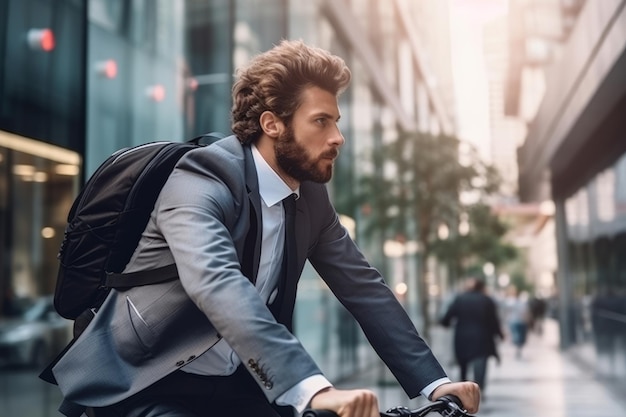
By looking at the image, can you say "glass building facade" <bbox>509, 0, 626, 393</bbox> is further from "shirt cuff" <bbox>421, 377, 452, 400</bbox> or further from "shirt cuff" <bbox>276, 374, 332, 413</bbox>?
"shirt cuff" <bbox>276, 374, 332, 413</bbox>

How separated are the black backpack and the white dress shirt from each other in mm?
227

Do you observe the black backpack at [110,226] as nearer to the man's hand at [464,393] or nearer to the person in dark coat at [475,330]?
the man's hand at [464,393]

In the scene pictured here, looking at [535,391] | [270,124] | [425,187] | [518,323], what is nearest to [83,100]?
[270,124]

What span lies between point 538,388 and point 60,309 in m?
14.4

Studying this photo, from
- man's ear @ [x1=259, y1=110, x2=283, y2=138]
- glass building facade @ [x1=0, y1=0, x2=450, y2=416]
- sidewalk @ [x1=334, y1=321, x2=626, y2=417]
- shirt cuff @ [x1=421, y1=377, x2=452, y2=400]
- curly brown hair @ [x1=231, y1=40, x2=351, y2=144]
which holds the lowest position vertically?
sidewalk @ [x1=334, y1=321, x2=626, y2=417]

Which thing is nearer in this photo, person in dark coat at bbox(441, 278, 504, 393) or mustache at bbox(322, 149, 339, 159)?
mustache at bbox(322, 149, 339, 159)

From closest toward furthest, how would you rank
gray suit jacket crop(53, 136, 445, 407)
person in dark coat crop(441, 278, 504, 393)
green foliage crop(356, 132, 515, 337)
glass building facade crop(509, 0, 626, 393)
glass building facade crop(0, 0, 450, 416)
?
gray suit jacket crop(53, 136, 445, 407), glass building facade crop(0, 0, 450, 416), glass building facade crop(509, 0, 626, 393), person in dark coat crop(441, 278, 504, 393), green foliage crop(356, 132, 515, 337)

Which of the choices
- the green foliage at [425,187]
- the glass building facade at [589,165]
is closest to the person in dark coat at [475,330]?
the glass building facade at [589,165]

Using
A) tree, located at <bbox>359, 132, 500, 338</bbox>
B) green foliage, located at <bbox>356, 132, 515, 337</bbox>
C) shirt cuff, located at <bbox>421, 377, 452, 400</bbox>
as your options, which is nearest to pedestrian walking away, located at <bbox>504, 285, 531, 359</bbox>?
green foliage, located at <bbox>356, 132, 515, 337</bbox>

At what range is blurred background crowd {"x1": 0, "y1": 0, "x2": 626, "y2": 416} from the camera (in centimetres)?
660

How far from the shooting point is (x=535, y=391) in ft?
49.5

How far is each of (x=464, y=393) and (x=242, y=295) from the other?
739mm

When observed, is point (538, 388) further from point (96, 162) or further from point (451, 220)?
point (96, 162)

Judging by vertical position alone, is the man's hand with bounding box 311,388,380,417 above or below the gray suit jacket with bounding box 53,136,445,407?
below
